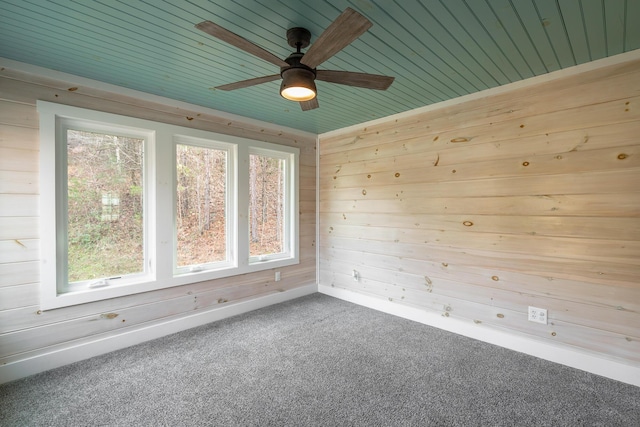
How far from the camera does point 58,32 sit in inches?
70.7

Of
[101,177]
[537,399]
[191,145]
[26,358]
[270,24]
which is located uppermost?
[270,24]

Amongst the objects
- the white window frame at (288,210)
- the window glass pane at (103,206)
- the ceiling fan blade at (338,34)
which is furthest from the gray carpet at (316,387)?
the ceiling fan blade at (338,34)

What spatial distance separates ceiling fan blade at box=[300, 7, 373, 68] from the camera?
123cm

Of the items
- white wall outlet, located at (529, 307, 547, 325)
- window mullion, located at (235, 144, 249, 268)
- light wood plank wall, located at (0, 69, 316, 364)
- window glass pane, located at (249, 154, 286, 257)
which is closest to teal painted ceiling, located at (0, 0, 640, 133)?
light wood plank wall, located at (0, 69, 316, 364)

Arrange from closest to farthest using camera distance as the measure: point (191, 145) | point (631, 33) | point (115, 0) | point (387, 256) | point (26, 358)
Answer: point (115, 0) → point (631, 33) → point (26, 358) → point (191, 145) → point (387, 256)

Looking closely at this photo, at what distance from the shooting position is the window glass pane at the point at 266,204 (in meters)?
3.69

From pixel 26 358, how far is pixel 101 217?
1176 millimetres

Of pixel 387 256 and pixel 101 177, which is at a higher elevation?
pixel 101 177

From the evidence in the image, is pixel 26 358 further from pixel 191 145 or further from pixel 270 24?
pixel 270 24

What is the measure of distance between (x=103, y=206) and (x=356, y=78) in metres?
2.47

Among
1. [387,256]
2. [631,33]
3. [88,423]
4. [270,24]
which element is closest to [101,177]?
[88,423]

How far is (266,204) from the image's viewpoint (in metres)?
3.84

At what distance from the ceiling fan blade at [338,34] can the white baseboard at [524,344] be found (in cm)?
273

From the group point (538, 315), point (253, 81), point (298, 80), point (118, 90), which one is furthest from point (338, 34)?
point (538, 315)
